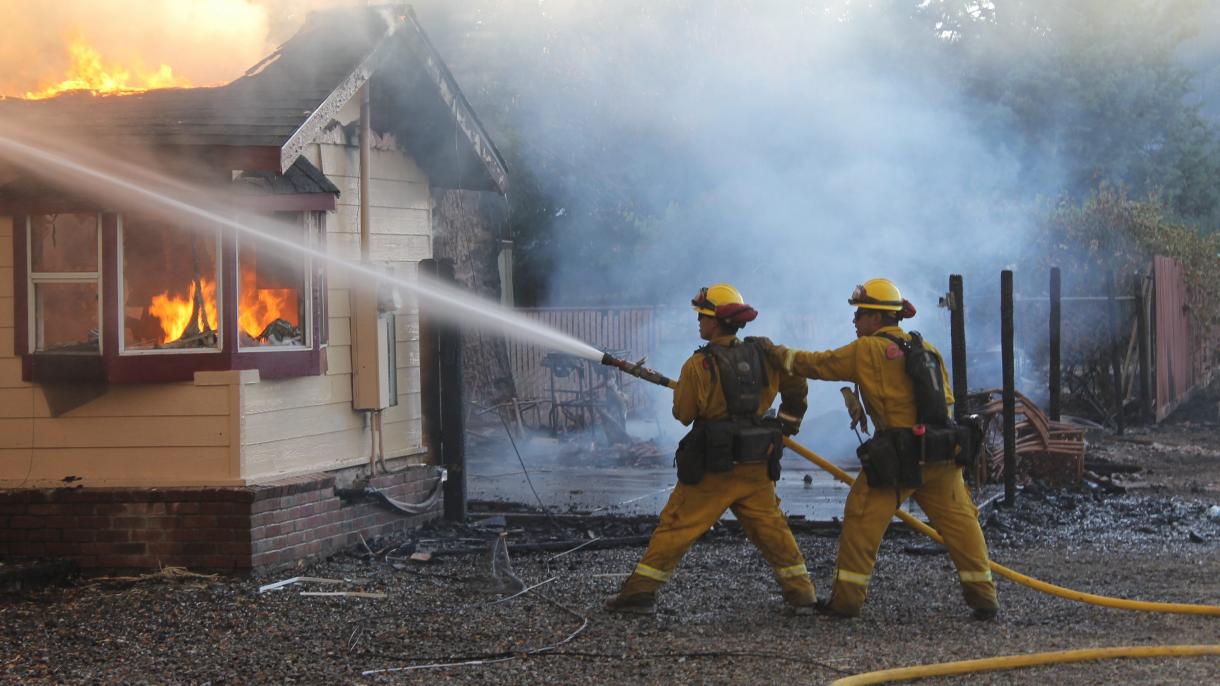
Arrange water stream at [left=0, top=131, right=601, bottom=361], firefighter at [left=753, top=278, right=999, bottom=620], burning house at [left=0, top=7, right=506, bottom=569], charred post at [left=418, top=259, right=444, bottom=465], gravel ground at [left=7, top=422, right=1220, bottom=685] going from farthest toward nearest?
charred post at [left=418, top=259, right=444, bottom=465], burning house at [left=0, top=7, right=506, bottom=569], water stream at [left=0, top=131, right=601, bottom=361], firefighter at [left=753, top=278, right=999, bottom=620], gravel ground at [left=7, top=422, right=1220, bottom=685]

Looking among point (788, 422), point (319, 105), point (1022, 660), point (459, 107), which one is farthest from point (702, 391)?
point (459, 107)

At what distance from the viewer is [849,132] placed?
21.0 metres

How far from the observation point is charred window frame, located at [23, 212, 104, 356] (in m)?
7.70

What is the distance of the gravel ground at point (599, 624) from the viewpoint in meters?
5.57

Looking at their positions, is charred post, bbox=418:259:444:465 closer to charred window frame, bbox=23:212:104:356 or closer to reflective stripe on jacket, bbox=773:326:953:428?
charred window frame, bbox=23:212:104:356

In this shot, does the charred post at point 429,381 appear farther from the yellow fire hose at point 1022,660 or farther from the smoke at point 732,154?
the smoke at point 732,154

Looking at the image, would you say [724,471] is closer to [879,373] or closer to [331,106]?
[879,373]

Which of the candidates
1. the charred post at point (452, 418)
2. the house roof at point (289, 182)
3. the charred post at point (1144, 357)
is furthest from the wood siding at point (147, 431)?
the charred post at point (1144, 357)

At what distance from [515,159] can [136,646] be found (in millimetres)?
15477

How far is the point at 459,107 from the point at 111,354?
10.4 feet

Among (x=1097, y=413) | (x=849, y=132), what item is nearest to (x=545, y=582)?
(x=1097, y=413)

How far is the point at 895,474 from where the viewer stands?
643cm

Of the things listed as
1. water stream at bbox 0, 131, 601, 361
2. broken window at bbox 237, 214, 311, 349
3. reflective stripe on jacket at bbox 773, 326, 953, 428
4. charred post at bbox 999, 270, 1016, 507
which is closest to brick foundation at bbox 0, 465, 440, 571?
broken window at bbox 237, 214, 311, 349

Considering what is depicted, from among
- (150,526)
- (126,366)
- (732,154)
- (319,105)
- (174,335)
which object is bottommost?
(150,526)
